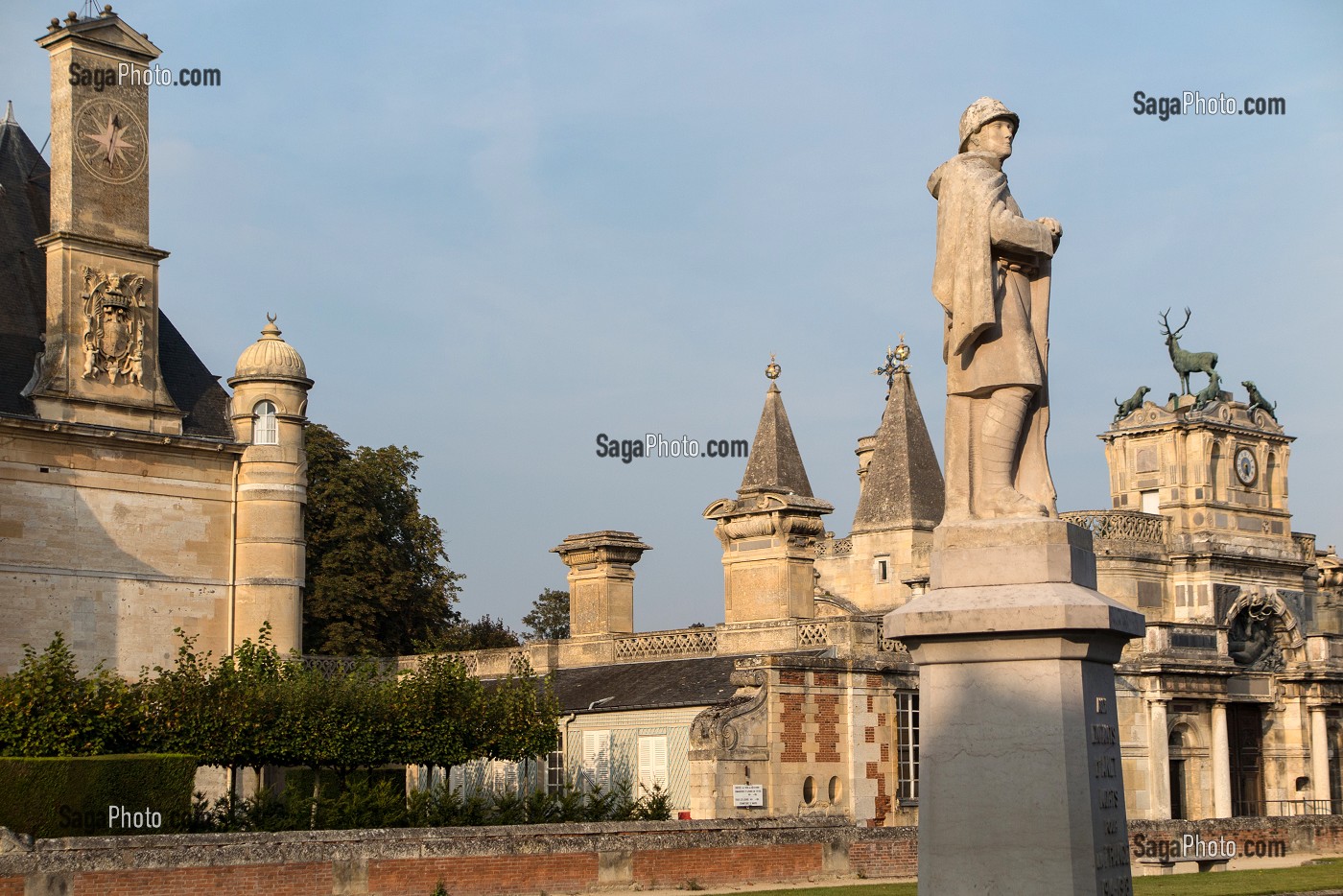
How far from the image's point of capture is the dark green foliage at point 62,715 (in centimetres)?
2247

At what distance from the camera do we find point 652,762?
3241 cm

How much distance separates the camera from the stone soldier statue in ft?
30.5

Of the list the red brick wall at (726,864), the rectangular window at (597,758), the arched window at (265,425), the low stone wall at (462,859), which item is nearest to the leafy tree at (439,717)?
the rectangular window at (597,758)

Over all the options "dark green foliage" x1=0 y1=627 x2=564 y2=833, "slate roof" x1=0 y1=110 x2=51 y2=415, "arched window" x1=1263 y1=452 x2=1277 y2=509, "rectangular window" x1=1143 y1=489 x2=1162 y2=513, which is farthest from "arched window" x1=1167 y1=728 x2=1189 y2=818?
"slate roof" x1=0 y1=110 x2=51 y2=415

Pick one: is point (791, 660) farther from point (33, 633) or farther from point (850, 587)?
point (850, 587)

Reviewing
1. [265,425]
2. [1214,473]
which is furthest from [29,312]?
[1214,473]

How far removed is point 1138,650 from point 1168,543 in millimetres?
5216

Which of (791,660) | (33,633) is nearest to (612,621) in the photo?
(791,660)

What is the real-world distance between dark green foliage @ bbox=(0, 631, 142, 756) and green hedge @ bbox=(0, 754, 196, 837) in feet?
2.83

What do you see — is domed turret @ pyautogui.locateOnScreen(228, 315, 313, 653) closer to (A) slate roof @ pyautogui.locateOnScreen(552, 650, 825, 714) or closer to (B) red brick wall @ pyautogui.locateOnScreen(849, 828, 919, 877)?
(A) slate roof @ pyautogui.locateOnScreen(552, 650, 825, 714)

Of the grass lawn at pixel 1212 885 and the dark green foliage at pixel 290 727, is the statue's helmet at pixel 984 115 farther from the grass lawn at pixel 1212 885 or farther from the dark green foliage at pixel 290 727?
the dark green foliage at pixel 290 727

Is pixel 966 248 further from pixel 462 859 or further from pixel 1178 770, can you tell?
pixel 1178 770

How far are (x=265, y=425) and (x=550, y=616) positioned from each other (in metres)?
41.2

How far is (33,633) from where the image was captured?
1211 inches
